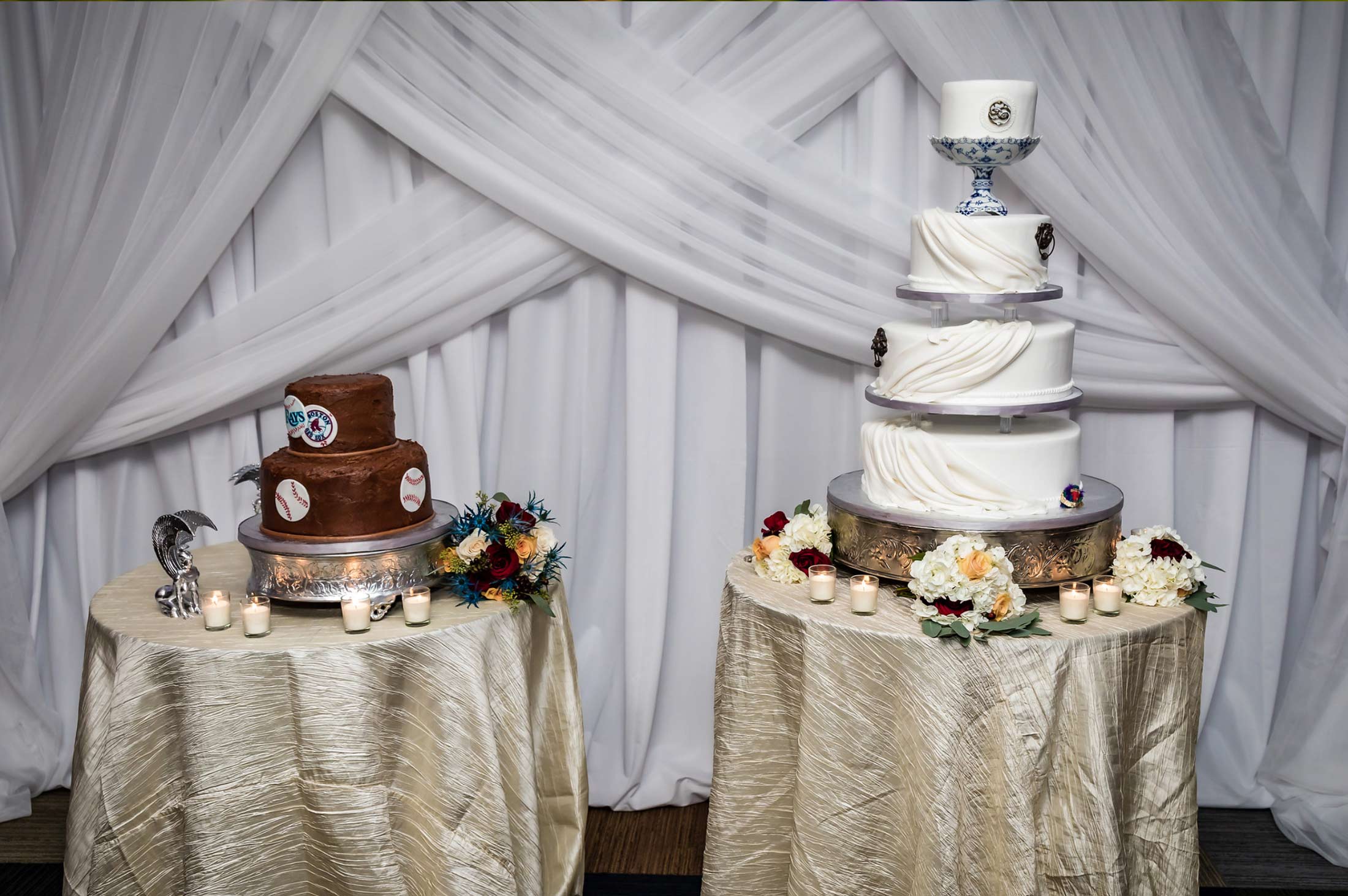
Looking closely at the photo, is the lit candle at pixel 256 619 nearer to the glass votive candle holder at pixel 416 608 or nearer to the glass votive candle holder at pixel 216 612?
the glass votive candle holder at pixel 216 612

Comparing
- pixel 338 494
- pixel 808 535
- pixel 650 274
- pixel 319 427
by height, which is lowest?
pixel 808 535

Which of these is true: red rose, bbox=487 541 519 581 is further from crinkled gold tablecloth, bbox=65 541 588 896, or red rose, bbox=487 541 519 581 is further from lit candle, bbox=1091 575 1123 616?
lit candle, bbox=1091 575 1123 616

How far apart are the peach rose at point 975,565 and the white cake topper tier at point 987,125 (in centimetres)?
68

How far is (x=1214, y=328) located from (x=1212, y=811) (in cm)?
127

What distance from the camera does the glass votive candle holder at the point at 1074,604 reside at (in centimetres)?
215

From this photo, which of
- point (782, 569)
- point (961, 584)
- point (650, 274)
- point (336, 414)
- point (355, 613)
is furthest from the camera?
point (650, 274)

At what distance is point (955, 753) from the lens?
6.82 ft

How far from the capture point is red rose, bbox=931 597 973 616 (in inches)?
82.7

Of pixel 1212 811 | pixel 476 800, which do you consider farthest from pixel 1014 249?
pixel 1212 811

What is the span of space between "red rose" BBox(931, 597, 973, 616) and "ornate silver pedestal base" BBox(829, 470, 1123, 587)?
0.49 feet

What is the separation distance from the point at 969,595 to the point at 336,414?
1228 mm

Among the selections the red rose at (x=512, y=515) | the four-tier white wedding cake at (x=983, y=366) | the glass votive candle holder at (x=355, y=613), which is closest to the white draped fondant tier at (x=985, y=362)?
the four-tier white wedding cake at (x=983, y=366)

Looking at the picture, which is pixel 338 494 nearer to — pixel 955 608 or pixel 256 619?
pixel 256 619

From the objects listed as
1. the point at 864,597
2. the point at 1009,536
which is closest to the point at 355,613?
the point at 864,597
